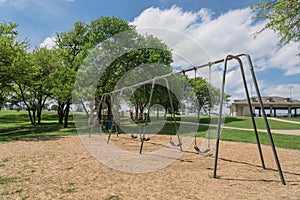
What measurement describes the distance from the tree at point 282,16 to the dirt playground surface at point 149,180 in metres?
4.62

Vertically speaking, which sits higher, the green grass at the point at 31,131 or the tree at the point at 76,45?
the tree at the point at 76,45

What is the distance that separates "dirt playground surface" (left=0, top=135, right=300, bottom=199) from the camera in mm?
3565

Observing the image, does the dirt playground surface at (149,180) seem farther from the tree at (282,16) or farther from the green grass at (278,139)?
the tree at (282,16)

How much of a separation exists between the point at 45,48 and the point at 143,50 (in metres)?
10.5

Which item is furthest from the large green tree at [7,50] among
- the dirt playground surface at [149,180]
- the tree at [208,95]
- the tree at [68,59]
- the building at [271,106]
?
the building at [271,106]

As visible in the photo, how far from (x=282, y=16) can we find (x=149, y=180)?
720 centimetres

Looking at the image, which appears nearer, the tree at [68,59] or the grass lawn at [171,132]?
the grass lawn at [171,132]

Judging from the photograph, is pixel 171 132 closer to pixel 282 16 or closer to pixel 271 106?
pixel 282 16

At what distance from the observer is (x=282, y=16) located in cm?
738

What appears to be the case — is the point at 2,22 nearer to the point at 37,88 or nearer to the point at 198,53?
the point at 37,88

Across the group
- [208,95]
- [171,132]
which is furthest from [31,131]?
[208,95]

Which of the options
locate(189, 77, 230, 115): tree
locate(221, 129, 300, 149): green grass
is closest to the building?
locate(189, 77, 230, 115): tree

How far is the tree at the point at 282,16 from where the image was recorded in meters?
7.18

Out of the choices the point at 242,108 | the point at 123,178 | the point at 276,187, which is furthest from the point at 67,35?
the point at 242,108
